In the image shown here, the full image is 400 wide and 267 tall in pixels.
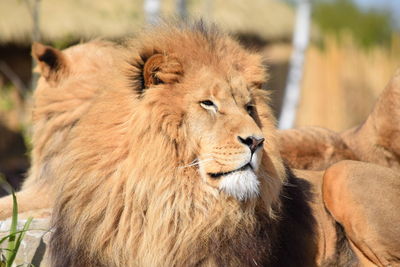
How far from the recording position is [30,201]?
186 inches

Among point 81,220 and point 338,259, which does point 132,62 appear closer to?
point 81,220

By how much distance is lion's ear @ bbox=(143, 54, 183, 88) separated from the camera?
11.9ft

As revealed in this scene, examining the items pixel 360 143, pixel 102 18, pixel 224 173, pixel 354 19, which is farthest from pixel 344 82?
pixel 354 19

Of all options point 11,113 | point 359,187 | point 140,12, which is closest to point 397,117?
point 359,187

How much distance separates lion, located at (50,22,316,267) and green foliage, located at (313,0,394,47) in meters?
33.1

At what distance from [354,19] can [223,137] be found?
34.9 meters

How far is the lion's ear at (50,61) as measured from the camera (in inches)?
205

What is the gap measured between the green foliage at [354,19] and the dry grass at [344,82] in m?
20.6

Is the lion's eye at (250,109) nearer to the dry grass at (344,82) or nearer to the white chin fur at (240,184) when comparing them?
the white chin fur at (240,184)

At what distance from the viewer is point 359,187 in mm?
4344

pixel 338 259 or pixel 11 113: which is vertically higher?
pixel 338 259

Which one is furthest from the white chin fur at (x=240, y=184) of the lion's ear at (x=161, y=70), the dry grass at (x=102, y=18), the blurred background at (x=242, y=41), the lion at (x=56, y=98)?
the dry grass at (x=102, y=18)

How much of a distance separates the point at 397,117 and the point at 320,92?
10503 mm

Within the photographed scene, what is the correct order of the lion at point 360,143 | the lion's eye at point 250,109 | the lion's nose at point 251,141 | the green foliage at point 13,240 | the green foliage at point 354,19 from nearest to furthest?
the lion's nose at point 251,141 → the lion's eye at point 250,109 → the green foliage at point 13,240 → the lion at point 360,143 → the green foliage at point 354,19
